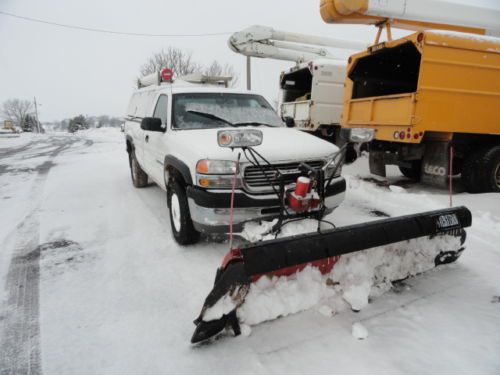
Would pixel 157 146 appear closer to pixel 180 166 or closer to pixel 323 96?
pixel 180 166

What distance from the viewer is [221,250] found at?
363cm

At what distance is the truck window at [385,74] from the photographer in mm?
6559

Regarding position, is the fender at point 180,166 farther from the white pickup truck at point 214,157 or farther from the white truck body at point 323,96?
the white truck body at point 323,96

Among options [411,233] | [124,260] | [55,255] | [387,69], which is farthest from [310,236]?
[387,69]

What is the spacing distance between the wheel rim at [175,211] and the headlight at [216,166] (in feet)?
2.23

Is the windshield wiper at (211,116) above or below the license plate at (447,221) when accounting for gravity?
above

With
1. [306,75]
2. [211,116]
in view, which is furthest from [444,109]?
[306,75]

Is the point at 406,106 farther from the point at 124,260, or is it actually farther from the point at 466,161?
the point at 124,260

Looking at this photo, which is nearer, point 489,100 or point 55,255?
point 55,255

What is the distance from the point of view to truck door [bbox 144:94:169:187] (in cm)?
429

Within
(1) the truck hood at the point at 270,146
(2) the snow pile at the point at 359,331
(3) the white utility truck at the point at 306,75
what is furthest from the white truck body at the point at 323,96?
(2) the snow pile at the point at 359,331

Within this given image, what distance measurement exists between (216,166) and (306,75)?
845 cm

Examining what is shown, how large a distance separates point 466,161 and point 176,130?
521 centimetres

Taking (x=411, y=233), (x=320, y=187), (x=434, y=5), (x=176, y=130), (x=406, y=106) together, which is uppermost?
(x=434, y=5)
